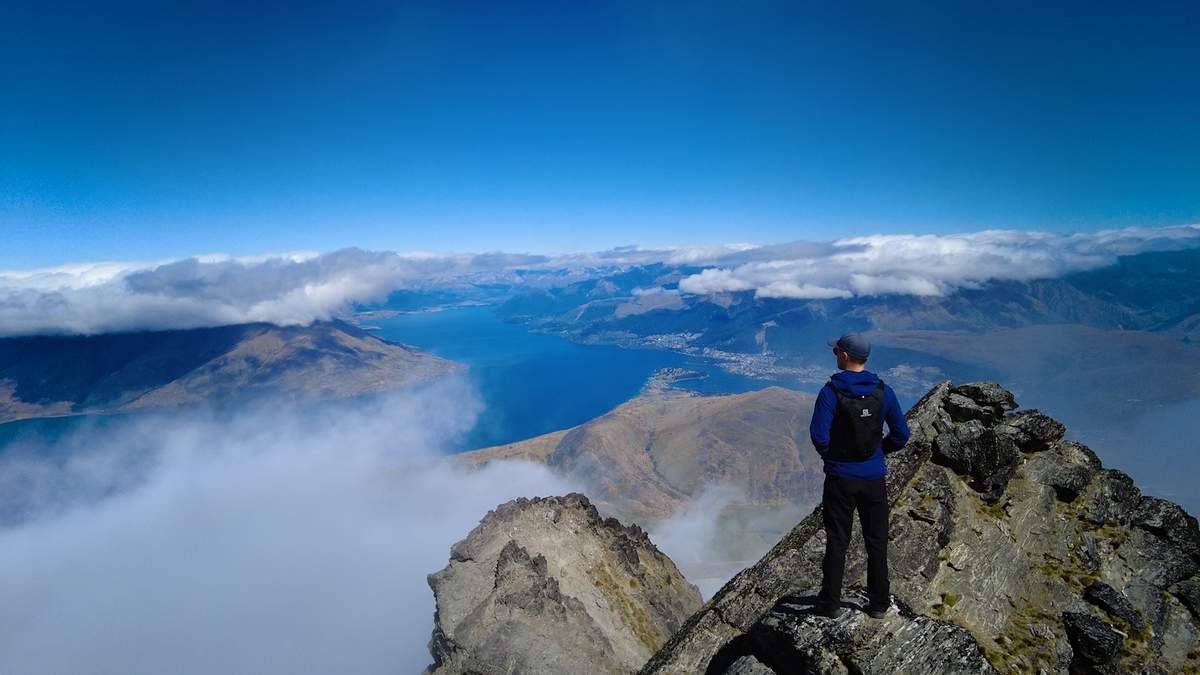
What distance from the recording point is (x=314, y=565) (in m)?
137

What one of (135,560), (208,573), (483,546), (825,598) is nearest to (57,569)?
(135,560)

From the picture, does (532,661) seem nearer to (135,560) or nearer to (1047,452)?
(1047,452)

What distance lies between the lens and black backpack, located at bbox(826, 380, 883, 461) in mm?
7105

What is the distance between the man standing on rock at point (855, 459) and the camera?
7195 mm

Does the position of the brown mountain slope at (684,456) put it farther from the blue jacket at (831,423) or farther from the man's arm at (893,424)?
the blue jacket at (831,423)

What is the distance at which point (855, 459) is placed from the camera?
741 cm

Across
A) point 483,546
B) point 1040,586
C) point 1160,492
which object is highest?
point 1040,586

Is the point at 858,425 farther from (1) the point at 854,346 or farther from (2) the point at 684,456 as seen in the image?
(2) the point at 684,456

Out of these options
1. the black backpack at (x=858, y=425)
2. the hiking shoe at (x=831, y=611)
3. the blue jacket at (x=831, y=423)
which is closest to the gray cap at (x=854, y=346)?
the blue jacket at (x=831, y=423)

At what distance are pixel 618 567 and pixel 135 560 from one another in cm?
21369

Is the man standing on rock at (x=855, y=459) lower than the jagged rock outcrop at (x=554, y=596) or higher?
higher

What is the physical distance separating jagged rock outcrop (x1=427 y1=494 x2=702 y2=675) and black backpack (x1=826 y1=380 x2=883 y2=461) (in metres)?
24.1

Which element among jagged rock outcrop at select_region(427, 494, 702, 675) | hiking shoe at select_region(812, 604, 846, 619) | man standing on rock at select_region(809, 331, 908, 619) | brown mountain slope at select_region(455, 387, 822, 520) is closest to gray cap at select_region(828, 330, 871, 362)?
man standing on rock at select_region(809, 331, 908, 619)

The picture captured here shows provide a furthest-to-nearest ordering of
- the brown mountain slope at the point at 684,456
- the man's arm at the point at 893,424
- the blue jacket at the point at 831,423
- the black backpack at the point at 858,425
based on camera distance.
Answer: the brown mountain slope at the point at 684,456 → the man's arm at the point at 893,424 → the blue jacket at the point at 831,423 → the black backpack at the point at 858,425
